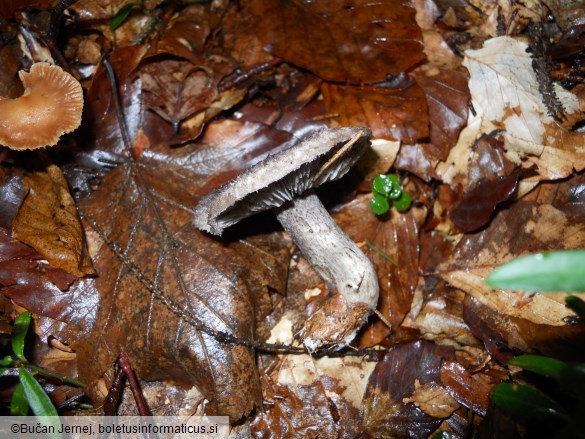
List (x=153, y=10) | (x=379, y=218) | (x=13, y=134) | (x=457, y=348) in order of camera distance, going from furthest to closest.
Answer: (x=153, y=10) < (x=379, y=218) < (x=457, y=348) < (x=13, y=134)

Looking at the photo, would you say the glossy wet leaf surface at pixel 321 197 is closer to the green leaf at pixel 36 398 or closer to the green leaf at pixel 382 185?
the green leaf at pixel 382 185

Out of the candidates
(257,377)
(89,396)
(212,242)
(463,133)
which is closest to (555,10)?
(463,133)

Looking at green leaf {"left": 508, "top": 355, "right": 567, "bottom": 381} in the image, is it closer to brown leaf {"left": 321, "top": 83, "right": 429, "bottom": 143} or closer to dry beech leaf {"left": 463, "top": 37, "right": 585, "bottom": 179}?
dry beech leaf {"left": 463, "top": 37, "right": 585, "bottom": 179}

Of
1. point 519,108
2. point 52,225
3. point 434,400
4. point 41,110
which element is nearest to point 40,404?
point 52,225

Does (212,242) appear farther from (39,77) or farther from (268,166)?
(39,77)

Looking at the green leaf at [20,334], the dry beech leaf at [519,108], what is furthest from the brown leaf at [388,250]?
the green leaf at [20,334]

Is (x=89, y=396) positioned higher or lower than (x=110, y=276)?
lower

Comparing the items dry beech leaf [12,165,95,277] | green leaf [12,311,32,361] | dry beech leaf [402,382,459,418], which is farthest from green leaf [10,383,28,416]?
dry beech leaf [402,382,459,418]
